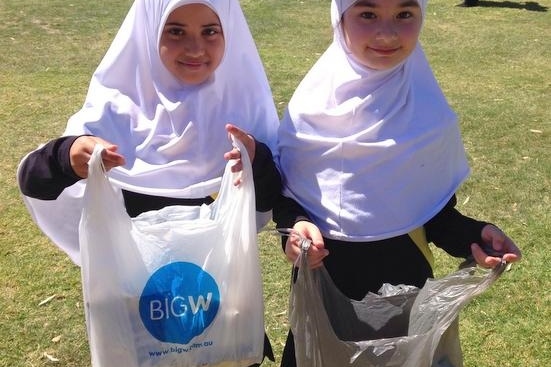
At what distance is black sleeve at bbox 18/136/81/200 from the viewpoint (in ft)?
6.36

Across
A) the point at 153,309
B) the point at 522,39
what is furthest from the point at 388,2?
the point at 522,39

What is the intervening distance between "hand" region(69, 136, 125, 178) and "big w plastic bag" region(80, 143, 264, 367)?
0.10 feet

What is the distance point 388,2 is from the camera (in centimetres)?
193

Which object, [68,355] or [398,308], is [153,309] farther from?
[68,355]

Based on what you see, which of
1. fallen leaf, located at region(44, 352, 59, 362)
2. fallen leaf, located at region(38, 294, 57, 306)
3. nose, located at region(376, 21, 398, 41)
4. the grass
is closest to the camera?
nose, located at region(376, 21, 398, 41)

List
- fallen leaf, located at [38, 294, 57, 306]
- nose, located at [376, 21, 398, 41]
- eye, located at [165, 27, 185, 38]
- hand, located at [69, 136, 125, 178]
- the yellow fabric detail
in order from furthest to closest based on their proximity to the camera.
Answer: fallen leaf, located at [38, 294, 57, 306] < the yellow fabric detail < eye, located at [165, 27, 185, 38] < nose, located at [376, 21, 398, 41] < hand, located at [69, 136, 125, 178]

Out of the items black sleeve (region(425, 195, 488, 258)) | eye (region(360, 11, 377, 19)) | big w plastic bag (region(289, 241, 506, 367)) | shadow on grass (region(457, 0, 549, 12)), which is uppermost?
eye (region(360, 11, 377, 19))

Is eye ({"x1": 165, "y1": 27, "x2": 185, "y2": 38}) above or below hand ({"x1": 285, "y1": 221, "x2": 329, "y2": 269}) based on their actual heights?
above

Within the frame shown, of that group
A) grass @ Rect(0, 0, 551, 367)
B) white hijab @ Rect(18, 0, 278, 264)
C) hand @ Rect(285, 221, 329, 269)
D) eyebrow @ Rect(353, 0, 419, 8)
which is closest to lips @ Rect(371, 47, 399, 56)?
eyebrow @ Rect(353, 0, 419, 8)

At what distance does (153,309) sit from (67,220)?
2.20ft

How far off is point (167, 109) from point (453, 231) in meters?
0.96

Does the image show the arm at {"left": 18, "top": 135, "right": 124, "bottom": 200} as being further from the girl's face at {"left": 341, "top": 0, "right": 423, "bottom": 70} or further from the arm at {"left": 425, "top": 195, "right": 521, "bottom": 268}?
the arm at {"left": 425, "top": 195, "right": 521, "bottom": 268}

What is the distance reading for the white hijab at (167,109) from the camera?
2.07 metres

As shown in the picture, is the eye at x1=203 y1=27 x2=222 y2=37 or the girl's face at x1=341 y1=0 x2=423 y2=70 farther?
the eye at x1=203 y1=27 x2=222 y2=37
